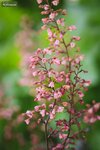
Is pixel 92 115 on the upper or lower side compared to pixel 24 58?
lower

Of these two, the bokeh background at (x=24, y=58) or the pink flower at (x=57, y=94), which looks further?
the bokeh background at (x=24, y=58)

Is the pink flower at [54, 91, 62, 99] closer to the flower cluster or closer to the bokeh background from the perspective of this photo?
the flower cluster

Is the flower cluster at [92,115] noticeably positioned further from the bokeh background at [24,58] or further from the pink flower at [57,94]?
the bokeh background at [24,58]

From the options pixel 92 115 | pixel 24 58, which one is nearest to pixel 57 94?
pixel 92 115

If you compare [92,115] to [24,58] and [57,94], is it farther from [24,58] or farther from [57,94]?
[24,58]

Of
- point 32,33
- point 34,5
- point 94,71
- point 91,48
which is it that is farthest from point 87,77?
point 34,5

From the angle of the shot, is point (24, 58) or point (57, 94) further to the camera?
point (24, 58)

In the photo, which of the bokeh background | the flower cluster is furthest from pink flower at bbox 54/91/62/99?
the bokeh background

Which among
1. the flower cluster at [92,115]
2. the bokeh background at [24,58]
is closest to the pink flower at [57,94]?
the flower cluster at [92,115]

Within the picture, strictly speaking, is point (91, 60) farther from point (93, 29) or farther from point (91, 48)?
point (93, 29)
